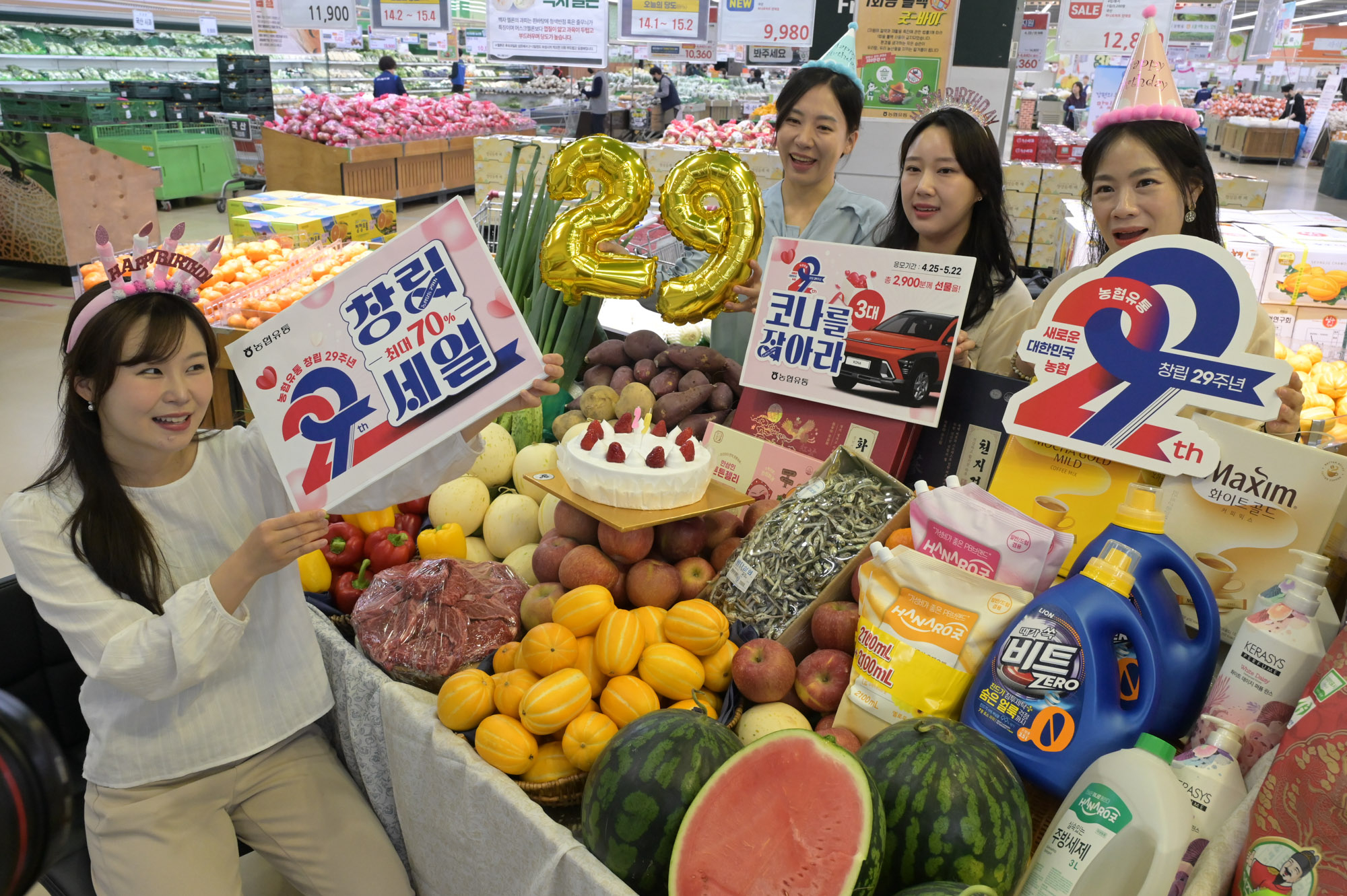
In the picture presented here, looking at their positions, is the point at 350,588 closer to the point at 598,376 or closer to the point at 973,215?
the point at 598,376

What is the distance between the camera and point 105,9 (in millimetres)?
11773

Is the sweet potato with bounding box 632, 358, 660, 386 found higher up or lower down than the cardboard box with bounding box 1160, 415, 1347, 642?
lower down

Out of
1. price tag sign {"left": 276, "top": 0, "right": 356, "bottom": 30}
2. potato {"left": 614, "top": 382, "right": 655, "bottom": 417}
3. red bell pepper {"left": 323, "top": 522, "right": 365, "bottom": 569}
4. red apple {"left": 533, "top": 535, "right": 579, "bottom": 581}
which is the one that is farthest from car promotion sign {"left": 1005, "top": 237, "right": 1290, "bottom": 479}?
price tag sign {"left": 276, "top": 0, "right": 356, "bottom": 30}

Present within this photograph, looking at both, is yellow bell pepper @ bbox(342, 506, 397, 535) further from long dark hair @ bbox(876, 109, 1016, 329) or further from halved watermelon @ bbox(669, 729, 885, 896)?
long dark hair @ bbox(876, 109, 1016, 329)

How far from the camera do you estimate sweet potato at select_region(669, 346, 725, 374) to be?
250 cm

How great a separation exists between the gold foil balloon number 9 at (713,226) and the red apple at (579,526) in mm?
614

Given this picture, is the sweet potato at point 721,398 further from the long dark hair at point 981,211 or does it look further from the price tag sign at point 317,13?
the price tag sign at point 317,13

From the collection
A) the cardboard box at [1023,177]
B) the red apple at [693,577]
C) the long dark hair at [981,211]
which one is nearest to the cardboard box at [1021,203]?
the cardboard box at [1023,177]

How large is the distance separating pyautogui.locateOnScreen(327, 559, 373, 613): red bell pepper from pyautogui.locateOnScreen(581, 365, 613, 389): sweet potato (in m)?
0.87

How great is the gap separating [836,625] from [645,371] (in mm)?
1178

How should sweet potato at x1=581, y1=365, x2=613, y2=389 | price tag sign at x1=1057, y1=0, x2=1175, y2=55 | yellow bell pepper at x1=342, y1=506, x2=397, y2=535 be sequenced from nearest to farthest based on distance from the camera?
yellow bell pepper at x1=342, y1=506, x2=397, y2=535
sweet potato at x1=581, y1=365, x2=613, y2=389
price tag sign at x1=1057, y1=0, x2=1175, y2=55

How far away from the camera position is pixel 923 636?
4.60 feet

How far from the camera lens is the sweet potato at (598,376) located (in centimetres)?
267

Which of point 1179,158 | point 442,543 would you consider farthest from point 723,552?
point 1179,158
